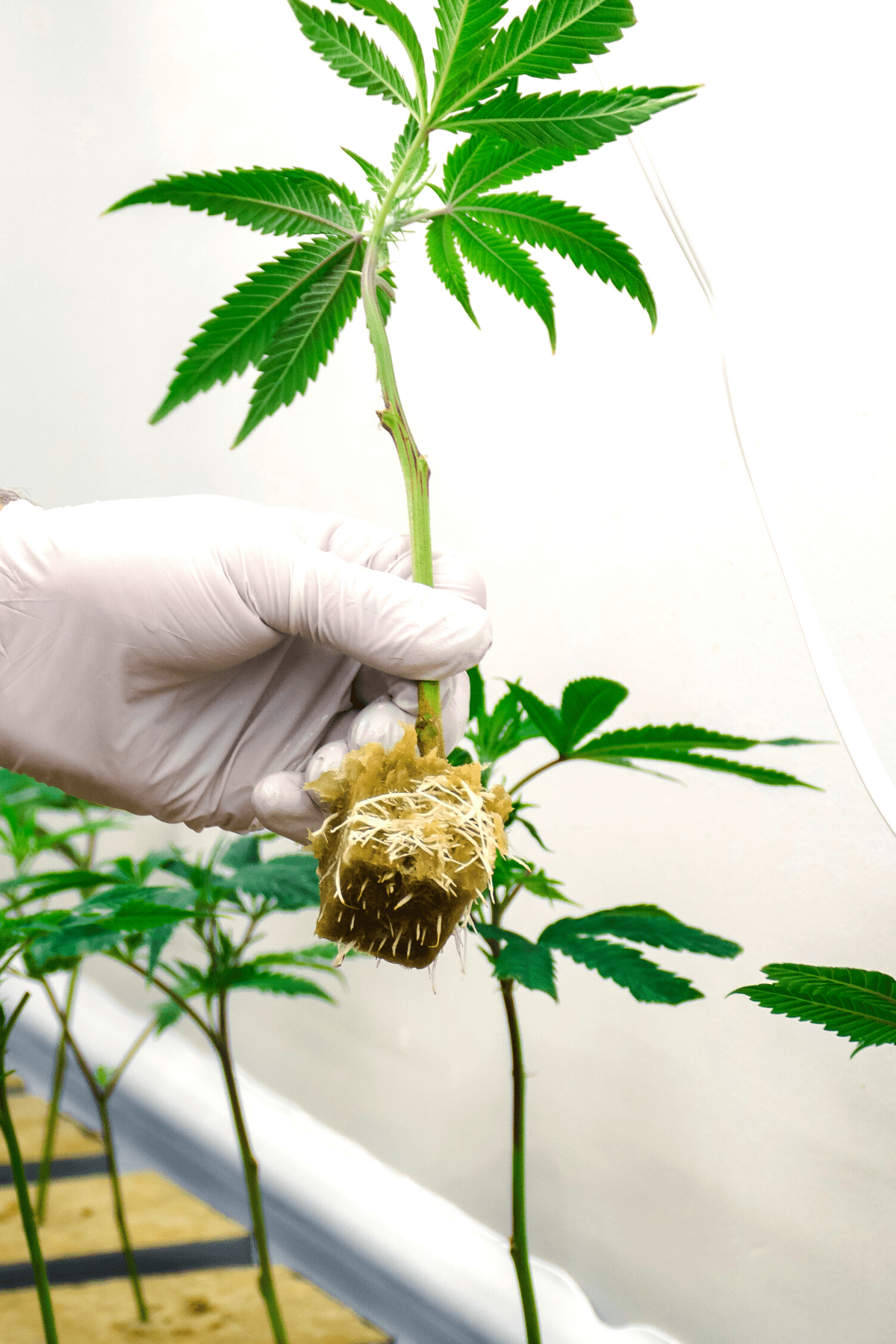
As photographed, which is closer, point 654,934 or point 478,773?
point 478,773

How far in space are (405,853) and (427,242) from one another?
0.36 meters

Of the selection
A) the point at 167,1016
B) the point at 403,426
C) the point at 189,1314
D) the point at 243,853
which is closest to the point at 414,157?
the point at 403,426

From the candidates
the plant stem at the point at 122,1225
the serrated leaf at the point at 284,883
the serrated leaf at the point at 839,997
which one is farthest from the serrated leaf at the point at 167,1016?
the serrated leaf at the point at 839,997

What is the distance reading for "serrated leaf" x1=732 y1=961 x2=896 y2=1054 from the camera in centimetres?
68

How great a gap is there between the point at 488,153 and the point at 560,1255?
52.5 inches

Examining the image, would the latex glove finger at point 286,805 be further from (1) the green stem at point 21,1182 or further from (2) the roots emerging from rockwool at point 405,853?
(1) the green stem at point 21,1182

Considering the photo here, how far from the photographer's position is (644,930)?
0.89 m

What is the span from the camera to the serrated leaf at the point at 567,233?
55 cm

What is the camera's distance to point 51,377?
242 centimetres

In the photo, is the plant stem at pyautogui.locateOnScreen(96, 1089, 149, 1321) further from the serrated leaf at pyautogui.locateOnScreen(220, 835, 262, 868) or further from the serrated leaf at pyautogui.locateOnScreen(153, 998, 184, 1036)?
the serrated leaf at pyautogui.locateOnScreen(220, 835, 262, 868)

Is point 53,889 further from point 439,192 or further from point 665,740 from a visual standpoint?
point 439,192

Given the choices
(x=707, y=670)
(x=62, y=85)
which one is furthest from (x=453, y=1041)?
(x=62, y=85)

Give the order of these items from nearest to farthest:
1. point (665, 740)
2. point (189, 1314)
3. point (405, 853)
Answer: point (405, 853), point (665, 740), point (189, 1314)

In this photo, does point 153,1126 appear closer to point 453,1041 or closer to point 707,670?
point 453,1041
